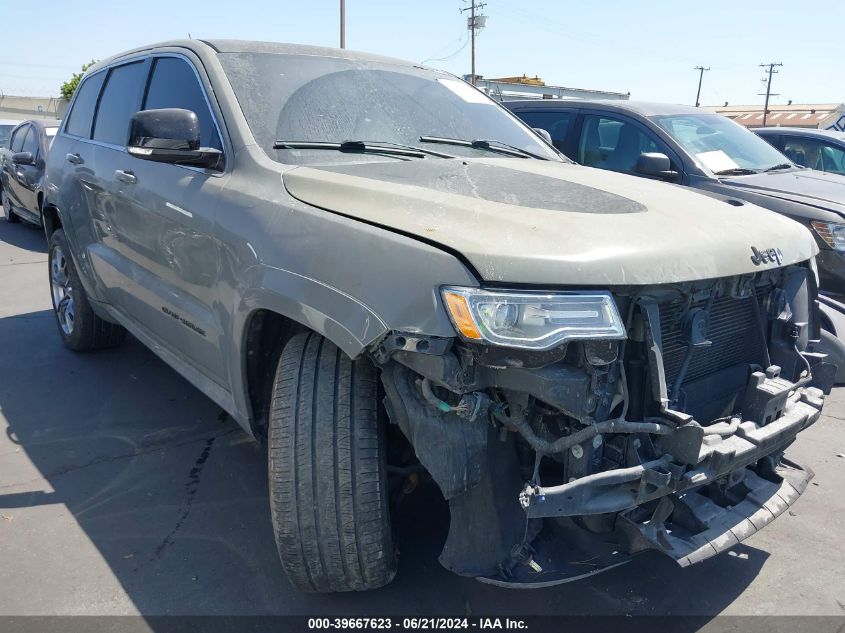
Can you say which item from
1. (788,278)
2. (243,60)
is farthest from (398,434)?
(243,60)

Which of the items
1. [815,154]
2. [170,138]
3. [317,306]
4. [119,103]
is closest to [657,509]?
[317,306]

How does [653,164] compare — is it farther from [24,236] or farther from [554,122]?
[24,236]

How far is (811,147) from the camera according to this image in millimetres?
8516

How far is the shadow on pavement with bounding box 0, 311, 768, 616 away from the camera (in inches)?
101

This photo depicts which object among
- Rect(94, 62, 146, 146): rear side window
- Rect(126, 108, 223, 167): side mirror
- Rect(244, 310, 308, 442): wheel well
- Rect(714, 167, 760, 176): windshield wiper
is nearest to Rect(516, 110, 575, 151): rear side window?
Rect(714, 167, 760, 176): windshield wiper

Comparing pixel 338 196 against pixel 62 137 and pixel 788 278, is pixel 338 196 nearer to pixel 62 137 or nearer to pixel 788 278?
pixel 788 278

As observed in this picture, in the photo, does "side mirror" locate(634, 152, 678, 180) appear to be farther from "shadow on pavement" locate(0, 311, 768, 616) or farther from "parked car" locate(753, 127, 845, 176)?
"parked car" locate(753, 127, 845, 176)

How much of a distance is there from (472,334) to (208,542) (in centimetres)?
167

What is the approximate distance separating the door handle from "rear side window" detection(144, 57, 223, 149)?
38 cm

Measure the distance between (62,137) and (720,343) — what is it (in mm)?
4541

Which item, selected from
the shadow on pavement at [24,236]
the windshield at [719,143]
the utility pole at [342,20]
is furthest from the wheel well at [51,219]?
the utility pole at [342,20]

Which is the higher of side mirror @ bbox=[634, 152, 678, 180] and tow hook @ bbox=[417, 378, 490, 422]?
side mirror @ bbox=[634, 152, 678, 180]

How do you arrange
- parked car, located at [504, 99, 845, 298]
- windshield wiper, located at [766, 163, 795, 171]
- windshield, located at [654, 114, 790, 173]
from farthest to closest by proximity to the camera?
windshield wiper, located at [766, 163, 795, 171] < windshield, located at [654, 114, 790, 173] < parked car, located at [504, 99, 845, 298]

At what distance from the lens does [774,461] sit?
2.65m
